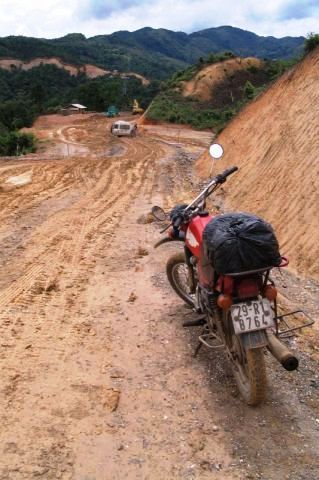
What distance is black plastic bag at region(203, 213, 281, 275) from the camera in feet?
12.3

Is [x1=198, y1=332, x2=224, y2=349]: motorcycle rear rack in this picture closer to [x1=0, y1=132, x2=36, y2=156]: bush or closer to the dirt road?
the dirt road

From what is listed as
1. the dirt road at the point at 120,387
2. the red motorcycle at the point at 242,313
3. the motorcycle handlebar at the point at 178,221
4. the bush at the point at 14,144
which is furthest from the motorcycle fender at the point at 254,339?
the bush at the point at 14,144

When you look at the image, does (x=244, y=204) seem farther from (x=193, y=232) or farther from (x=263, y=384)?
(x=263, y=384)

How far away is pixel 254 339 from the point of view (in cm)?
372

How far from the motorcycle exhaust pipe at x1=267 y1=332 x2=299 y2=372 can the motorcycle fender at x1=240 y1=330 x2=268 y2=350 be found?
95 mm

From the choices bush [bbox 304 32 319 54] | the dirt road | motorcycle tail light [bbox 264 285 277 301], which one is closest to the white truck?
bush [bbox 304 32 319 54]

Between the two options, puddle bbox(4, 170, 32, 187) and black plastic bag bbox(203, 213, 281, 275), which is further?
puddle bbox(4, 170, 32, 187)

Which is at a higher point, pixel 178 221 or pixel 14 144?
pixel 178 221

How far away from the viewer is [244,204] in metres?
10.8

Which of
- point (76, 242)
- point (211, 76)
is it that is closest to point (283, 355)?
point (76, 242)

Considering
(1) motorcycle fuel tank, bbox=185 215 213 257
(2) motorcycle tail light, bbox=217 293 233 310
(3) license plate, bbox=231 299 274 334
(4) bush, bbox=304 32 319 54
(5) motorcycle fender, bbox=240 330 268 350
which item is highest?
(4) bush, bbox=304 32 319 54

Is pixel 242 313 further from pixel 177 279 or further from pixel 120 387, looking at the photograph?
pixel 177 279

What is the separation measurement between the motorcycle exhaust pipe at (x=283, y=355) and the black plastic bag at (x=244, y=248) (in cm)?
61

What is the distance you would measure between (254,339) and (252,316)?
18 cm
